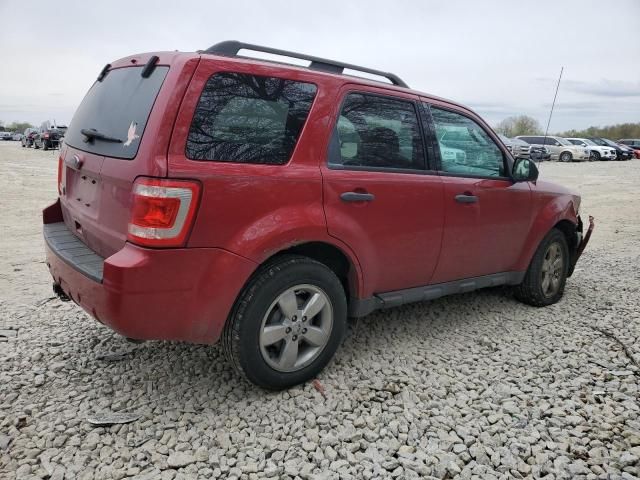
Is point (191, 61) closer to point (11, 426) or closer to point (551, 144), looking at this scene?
point (11, 426)

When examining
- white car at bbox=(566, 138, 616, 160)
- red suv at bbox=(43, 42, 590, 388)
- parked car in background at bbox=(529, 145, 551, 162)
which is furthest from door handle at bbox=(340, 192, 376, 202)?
white car at bbox=(566, 138, 616, 160)

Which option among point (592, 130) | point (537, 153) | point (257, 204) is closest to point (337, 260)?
point (257, 204)

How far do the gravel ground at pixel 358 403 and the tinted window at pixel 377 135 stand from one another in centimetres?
135

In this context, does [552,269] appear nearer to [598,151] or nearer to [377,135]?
[377,135]

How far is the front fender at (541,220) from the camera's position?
4.25m

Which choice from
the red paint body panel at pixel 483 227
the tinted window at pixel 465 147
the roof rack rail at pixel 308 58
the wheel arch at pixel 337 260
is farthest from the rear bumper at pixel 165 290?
the tinted window at pixel 465 147

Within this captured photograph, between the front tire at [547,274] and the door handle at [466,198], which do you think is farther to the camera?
the front tire at [547,274]

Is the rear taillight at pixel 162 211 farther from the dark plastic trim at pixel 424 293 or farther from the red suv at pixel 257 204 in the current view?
the dark plastic trim at pixel 424 293

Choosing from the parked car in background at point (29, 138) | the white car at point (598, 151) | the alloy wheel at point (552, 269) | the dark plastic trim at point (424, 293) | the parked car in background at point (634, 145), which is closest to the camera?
the dark plastic trim at point (424, 293)

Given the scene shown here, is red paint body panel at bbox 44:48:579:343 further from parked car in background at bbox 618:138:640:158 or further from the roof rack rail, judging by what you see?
parked car in background at bbox 618:138:640:158

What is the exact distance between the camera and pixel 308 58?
3141 millimetres

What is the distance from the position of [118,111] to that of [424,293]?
2.30m

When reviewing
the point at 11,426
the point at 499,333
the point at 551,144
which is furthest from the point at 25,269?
the point at 551,144

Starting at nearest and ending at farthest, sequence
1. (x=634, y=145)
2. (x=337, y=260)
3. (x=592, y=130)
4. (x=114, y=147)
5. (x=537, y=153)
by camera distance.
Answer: (x=114, y=147) → (x=337, y=260) → (x=537, y=153) → (x=634, y=145) → (x=592, y=130)
